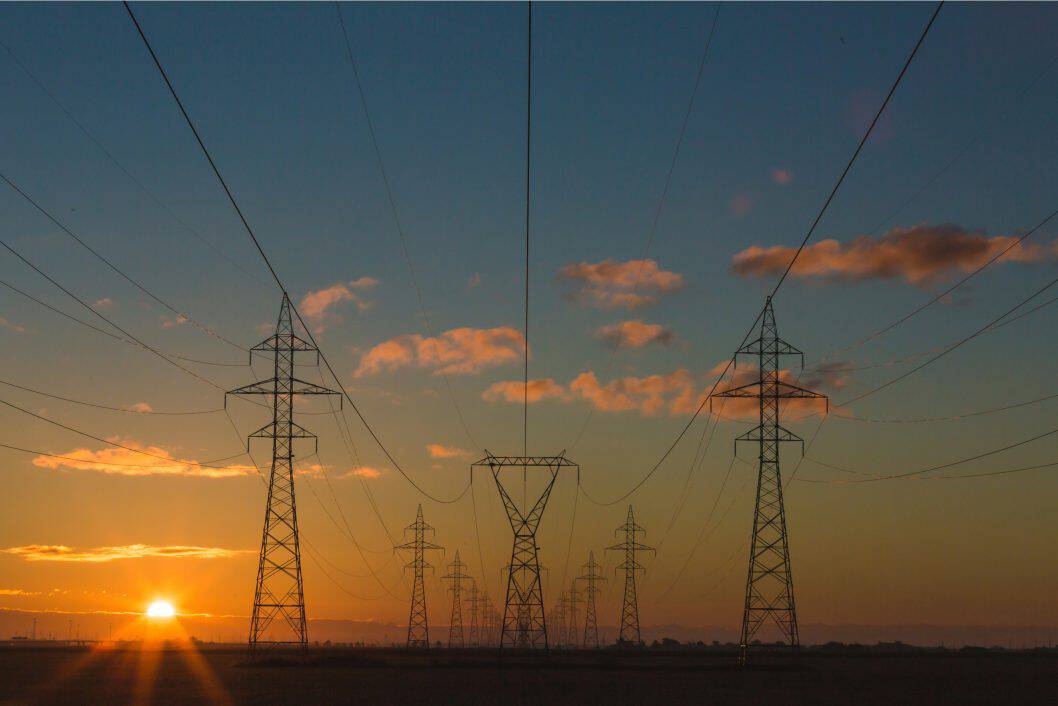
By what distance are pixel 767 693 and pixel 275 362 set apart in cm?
3529

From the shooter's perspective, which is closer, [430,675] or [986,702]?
[986,702]

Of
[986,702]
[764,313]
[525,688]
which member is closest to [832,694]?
[986,702]

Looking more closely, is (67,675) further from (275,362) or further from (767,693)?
(767,693)

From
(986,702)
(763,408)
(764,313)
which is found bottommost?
(986,702)

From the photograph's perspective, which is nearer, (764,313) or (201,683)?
(201,683)

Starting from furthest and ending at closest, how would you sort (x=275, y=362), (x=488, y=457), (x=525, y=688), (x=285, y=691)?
(x=488, y=457) → (x=275, y=362) → (x=525, y=688) → (x=285, y=691)

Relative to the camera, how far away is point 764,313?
73.8m

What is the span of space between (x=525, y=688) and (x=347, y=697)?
13.1 metres

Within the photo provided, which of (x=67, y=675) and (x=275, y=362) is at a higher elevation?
(x=275, y=362)

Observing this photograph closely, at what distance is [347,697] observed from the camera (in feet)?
165

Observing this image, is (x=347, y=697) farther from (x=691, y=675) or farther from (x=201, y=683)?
(x=691, y=675)

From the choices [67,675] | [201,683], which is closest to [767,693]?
[201,683]

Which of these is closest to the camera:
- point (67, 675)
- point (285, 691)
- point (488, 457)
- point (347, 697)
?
point (347, 697)

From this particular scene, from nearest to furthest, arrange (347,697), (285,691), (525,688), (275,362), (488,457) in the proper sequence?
(347,697), (285,691), (525,688), (275,362), (488,457)
